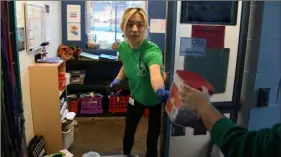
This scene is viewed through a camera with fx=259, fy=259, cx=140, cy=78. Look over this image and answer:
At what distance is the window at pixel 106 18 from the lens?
3.82 m

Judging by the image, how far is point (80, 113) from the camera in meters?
3.63

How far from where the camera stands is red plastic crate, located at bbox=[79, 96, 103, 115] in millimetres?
3581

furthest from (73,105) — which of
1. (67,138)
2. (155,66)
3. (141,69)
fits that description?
(155,66)

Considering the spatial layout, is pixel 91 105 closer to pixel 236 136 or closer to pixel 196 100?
pixel 196 100

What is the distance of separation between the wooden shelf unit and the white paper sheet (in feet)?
5.97

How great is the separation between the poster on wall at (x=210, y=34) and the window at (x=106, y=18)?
257 centimetres

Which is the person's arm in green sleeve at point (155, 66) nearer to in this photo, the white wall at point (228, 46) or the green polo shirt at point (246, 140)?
the white wall at point (228, 46)

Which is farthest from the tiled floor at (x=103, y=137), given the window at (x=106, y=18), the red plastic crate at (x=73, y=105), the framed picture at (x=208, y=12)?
the framed picture at (x=208, y=12)

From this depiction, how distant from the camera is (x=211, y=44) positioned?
56.1 inches

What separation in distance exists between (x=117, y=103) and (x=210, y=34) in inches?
97.1

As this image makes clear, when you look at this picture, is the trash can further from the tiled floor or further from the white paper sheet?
the white paper sheet

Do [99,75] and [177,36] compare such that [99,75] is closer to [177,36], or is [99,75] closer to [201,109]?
[177,36]

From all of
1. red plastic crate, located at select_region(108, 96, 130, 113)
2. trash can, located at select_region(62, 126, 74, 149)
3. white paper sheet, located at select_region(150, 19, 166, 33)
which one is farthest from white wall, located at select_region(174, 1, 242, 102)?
white paper sheet, located at select_region(150, 19, 166, 33)

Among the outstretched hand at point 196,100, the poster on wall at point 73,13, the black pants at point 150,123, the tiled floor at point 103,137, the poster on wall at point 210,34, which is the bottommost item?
the tiled floor at point 103,137
